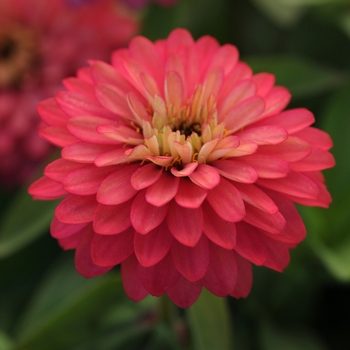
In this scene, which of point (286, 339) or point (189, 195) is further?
point (286, 339)

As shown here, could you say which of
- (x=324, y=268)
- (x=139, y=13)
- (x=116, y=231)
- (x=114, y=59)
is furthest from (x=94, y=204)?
(x=139, y=13)

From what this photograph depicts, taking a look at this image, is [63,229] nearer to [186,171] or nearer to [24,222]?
[186,171]

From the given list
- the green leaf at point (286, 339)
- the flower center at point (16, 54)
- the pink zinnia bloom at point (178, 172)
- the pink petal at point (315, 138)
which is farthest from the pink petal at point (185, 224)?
the flower center at point (16, 54)

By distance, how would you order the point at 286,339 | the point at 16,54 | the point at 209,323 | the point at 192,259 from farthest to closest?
the point at 16,54, the point at 286,339, the point at 209,323, the point at 192,259

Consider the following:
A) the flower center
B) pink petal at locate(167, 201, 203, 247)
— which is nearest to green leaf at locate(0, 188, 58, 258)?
the flower center

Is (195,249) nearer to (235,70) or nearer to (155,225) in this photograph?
(155,225)

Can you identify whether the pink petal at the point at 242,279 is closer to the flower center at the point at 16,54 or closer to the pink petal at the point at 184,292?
the pink petal at the point at 184,292

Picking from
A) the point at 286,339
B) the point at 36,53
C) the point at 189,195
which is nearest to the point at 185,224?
the point at 189,195
